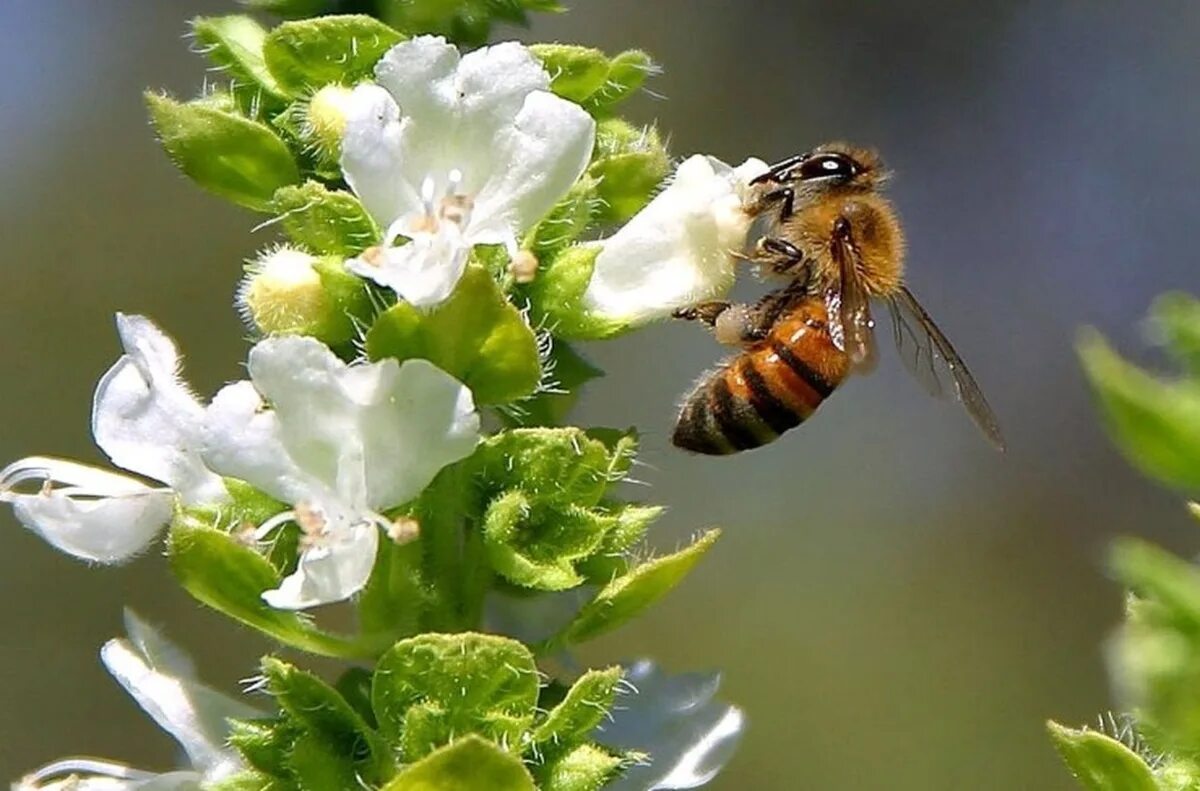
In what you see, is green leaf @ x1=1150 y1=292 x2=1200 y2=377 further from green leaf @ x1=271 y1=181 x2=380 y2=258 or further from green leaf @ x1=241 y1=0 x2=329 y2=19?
green leaf @ x1=241 y1=0 x2=329 y2=19

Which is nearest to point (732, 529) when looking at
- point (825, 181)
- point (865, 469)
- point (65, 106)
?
point (865, 469)

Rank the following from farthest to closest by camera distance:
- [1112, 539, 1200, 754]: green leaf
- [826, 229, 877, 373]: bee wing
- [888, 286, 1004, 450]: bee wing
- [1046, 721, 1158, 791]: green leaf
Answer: [888, 286, 1004, 450]: bee wing → [826, 229, 877, 373]: bee wing → [1046, 721, 1158, 791]: green leaf → [1112, 539, 1200, 754]: green leaf

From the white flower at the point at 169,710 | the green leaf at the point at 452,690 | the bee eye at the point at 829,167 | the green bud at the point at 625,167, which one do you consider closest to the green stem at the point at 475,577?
the green leaf at the point at 452,690

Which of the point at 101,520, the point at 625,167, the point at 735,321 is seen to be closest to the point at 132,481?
the point at 101,520

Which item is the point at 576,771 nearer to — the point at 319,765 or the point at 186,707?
the point at 319,765

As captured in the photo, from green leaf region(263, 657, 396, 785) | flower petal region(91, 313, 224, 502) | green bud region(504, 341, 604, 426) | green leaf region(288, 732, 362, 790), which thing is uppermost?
green bud region(504, 341, 604, 426)

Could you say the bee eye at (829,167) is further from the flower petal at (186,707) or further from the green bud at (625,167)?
the flower petal at (186,707)

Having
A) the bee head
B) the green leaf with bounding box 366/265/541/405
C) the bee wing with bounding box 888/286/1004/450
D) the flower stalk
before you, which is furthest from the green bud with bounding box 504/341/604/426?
the bee wing with bounding box 888/286/1004/450
